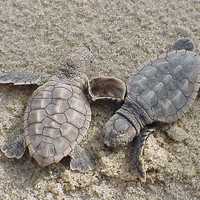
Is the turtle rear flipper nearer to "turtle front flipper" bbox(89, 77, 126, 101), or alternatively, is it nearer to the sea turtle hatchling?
the sea turtle hatchling

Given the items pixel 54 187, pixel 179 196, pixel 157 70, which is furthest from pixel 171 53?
pixel 54 187

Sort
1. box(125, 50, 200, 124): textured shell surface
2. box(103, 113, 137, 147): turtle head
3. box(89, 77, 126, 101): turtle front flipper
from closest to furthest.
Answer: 1. box(103, 113, 137, 147): turtle head
2. box(125, 50, 200, 124): textured shell surface
3. box(89, 77, 126, 101): turtle front flipper

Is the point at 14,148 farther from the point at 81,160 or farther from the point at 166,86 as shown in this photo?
the point at 166,86

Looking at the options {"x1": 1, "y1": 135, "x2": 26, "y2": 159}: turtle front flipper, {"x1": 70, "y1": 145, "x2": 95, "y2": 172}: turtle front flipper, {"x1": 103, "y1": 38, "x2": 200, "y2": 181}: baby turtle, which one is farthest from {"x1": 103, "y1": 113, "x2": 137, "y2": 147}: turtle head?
{"x1": 1, "y1": 135, "x2": 26, "y2": 159}: turtle front flipper

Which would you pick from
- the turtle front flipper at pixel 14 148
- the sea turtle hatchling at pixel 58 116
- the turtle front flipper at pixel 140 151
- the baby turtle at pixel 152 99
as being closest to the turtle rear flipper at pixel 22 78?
the sea turtle hatchling at pixel 58 116

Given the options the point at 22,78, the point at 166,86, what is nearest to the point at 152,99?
the point at 166,86

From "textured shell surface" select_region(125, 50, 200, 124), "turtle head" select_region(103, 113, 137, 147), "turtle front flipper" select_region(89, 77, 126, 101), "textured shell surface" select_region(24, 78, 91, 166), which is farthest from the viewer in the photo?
"turtle front flipper" select_region(89, 77, 126, 101)
